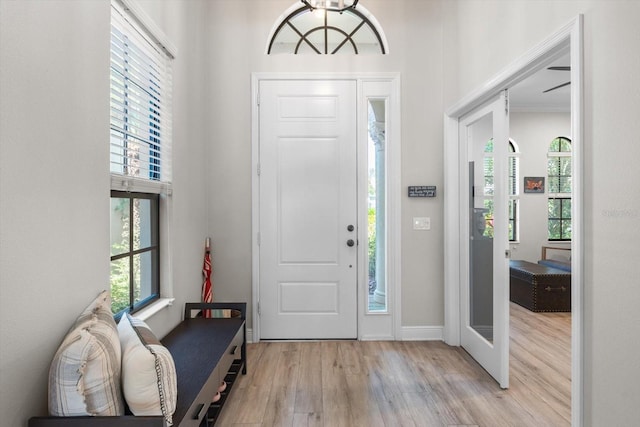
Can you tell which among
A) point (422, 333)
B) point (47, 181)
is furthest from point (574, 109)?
point (422, 333)

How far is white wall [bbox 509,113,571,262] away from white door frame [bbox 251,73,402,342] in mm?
3887

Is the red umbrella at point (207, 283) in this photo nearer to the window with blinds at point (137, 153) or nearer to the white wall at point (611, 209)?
the window with blinds at point (137, 153)

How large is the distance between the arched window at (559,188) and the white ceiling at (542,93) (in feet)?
2.10

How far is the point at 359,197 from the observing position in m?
3.42

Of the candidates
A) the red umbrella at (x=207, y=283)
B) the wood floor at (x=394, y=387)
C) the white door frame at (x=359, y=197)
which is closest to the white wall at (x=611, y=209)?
the wood floor at (x=394, y=387)

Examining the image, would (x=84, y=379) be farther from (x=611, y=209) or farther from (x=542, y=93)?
(x=542, y=93)

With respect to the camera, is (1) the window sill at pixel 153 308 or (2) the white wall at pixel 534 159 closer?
(1) the window sill at pixel 153 308

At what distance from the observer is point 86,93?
5.24 feet

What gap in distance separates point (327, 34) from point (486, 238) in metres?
2.32

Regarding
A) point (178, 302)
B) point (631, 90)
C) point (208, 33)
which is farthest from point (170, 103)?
point (631, 90)

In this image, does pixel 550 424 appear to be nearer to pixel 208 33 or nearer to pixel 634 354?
pixel 634 354

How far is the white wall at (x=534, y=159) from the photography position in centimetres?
631

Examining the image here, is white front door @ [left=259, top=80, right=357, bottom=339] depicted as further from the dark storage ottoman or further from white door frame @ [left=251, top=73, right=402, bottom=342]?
the dark storage ottoman

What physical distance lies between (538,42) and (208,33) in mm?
2683
